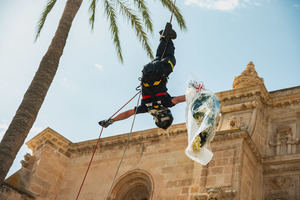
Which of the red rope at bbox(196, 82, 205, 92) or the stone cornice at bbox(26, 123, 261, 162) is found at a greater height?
the stone cornice at bbox(26, 123, 261, 162)

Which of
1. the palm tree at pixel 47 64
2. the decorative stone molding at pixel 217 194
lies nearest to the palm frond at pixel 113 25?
the palm tree at pixel 47 64

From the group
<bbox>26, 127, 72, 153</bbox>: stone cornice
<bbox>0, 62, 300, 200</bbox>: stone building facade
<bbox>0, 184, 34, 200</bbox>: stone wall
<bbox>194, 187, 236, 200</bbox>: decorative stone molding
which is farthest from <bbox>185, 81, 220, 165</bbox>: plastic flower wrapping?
<bbox>26, 127, 72, 153</bbox>: stone cornice

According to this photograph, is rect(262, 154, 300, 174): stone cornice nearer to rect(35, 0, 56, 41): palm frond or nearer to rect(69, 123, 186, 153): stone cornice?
rect(69, 123, 186, 153): stone cornice

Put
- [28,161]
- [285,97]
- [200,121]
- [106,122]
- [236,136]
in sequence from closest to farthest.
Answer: [200,121], [106,122], [236,136], [285,97], [28,161]

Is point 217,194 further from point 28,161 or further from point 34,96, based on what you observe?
point 28,161

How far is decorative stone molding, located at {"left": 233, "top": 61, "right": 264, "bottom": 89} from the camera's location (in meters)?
17.6

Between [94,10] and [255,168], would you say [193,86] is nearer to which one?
[255,168]

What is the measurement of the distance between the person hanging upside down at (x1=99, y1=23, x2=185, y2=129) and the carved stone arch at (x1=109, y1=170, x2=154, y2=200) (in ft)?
27.1

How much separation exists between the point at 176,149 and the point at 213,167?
3.21 metres

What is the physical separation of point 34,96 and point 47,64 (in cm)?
115

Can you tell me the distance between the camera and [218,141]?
49.8 feet

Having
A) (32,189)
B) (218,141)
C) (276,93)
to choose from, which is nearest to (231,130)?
(218,141)

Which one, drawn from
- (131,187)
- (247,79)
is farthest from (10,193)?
(247,79)

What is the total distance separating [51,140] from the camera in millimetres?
21141
